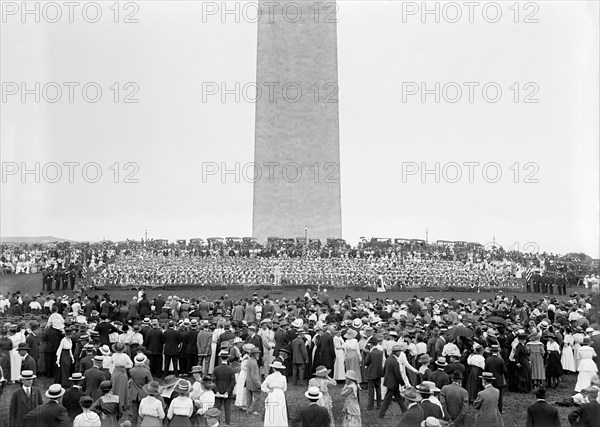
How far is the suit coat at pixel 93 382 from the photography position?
49.6 feet

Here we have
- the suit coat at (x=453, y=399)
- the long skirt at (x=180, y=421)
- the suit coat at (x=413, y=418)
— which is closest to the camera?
the suit coat at (x=413, y=418)

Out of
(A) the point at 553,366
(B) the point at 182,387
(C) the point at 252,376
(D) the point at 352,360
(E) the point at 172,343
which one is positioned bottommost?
(A) the point at 553,366

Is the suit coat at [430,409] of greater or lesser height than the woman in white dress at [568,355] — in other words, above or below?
above

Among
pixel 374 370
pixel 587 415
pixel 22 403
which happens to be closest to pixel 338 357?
pixel 374 370

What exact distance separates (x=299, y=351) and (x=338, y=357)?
98 cm

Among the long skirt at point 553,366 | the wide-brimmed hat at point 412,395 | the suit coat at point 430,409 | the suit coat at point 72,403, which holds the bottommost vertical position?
the long skirt at point 553,366

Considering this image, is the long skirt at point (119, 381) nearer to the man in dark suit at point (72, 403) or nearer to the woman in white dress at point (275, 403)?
the man in dark suit at point (72, 403)

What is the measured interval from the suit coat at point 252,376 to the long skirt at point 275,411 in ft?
11.4

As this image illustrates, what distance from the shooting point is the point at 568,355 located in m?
22.5

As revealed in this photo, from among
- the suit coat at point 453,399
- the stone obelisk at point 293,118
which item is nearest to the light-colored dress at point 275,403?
the suit coat at point 453,399

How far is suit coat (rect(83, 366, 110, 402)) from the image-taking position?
1513 centimetres

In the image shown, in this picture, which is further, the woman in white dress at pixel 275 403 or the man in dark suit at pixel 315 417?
the woman in white dress at pixel 275 403

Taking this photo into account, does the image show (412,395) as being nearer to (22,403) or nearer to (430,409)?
(430,409)

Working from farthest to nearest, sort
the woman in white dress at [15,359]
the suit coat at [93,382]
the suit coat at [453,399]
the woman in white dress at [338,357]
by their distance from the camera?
the woman in white dress at [15,359], the woman in white dress at [338,357], the suit coat at [93,382], the suit coat at [453,399]
